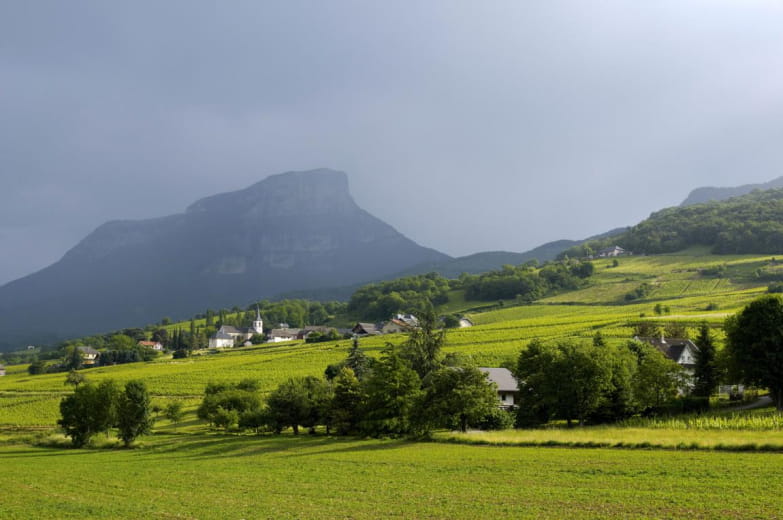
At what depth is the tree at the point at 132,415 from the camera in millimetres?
49906

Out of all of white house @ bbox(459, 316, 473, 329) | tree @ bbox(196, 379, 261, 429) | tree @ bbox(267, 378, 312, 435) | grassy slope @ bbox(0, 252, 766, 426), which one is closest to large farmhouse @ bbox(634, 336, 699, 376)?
grassy slope @ bbox(0, 252, 766, 426)

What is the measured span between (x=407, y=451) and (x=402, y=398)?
356 inches

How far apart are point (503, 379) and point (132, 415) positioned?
129ft

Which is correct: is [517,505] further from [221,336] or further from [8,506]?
[221,336]

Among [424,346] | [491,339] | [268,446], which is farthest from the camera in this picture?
[491,339]

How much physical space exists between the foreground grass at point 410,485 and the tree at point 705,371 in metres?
27.7

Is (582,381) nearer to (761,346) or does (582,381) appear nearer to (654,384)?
(654,384)

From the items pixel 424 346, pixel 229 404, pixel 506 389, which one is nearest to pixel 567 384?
pixel 506 389

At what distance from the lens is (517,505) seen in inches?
780

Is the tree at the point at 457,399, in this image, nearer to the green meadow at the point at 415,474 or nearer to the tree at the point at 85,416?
the green meadow at the point at 415,474

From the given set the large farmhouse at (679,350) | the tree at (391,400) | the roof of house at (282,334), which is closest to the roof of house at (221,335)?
the roof of house at (282,334)

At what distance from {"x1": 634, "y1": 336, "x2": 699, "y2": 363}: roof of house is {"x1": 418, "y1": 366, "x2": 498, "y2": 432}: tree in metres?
36.0

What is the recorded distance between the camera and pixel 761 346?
153ft

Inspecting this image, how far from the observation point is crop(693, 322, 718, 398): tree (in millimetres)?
Answer: 53625
